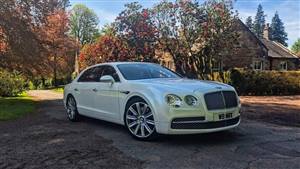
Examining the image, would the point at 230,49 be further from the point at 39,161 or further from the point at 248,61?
the point at 39,161

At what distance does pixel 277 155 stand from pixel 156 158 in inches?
75.9

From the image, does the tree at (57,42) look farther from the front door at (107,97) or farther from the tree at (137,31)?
the front door at (107,97)

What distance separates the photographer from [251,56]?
3338cm

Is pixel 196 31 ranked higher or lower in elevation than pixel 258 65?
higher

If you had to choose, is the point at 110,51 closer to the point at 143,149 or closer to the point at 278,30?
the point at 143,149

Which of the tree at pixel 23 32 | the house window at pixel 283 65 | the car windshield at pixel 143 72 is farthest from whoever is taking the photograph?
the house window at pixel 283 65

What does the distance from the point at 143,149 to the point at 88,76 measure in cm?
367

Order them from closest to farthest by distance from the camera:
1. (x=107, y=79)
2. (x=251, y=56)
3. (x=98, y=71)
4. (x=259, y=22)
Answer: (x=107, y=79) < (x=98, y=71) < (x=251, y=56) < (x=259, y=22)

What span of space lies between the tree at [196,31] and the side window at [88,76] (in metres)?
16.2

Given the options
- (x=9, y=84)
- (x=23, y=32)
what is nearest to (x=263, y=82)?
(x=23, y=32)

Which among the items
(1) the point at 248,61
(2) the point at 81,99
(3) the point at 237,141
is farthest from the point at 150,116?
(1) the point at 248,61

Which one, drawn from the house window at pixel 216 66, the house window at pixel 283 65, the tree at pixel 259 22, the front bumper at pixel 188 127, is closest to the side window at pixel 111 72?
the front bumper at pixel 188 127

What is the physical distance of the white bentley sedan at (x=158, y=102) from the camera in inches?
258

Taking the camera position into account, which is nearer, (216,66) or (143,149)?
(143,149)
